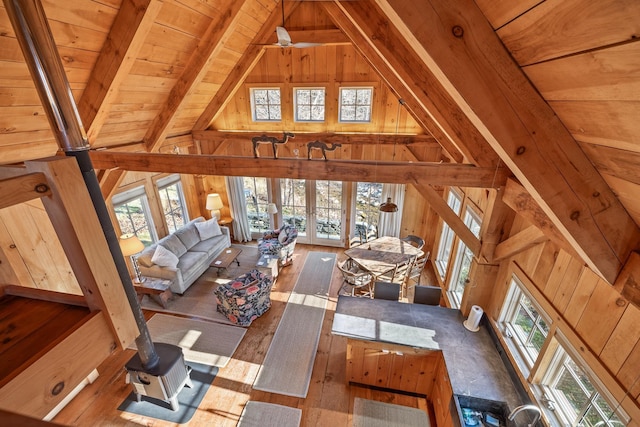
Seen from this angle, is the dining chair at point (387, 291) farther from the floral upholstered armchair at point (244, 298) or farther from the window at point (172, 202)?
the window at point (172, 202)

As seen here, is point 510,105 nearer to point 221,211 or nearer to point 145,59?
point 145,59

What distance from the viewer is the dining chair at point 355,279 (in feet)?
15.9

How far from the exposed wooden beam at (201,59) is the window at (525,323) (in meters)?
4.70

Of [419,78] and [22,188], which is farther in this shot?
[419,78]

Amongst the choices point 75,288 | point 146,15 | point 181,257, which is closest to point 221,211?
point 181,257

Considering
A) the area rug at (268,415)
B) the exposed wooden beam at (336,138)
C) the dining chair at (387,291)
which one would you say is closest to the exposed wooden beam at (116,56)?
the exposed wooden beam at (336,138)

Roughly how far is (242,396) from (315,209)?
438 centimetres

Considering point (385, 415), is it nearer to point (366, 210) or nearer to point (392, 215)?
point (392, 215)

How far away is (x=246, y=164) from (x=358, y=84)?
3.68m

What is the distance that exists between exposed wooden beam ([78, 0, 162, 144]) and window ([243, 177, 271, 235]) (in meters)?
3.85

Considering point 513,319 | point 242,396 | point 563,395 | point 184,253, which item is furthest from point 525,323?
point 184,253

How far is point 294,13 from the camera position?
520 cm

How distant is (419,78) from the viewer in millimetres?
2584

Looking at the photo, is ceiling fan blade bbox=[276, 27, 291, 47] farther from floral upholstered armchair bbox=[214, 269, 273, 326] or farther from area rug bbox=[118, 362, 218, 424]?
area rug bbox=[118, 362, 218, 424]
